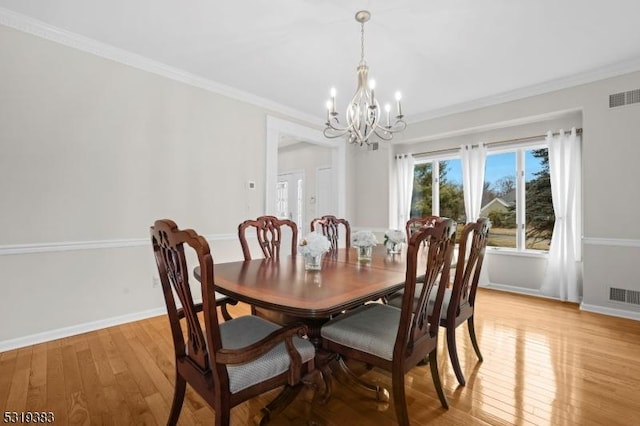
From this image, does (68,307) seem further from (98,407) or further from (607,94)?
(607,94)

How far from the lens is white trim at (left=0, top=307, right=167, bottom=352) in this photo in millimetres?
2414

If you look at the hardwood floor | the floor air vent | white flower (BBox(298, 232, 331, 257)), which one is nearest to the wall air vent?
the floor air vent

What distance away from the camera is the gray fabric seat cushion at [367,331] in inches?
58.4

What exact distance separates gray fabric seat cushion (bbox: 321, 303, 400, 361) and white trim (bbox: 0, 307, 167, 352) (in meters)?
2.34

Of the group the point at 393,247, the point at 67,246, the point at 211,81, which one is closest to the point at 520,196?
the point at 393,247

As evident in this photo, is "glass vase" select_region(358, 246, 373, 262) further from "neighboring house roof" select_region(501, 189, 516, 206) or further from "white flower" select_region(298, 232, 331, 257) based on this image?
"neighboring house roof" select_region(501, 189, 516, 206)

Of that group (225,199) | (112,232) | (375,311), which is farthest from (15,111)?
(375,311)

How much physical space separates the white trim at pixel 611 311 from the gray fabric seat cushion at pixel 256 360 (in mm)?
3600

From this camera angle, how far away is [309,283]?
5.38ft

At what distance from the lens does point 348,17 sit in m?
2.38

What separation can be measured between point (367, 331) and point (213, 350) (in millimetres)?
785

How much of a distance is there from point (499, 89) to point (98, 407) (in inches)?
192

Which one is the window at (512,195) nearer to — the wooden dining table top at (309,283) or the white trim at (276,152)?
the white trim at (276,152)

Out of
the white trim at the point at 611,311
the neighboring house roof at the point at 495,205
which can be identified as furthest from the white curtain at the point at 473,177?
the white trim at the point at 611,311
